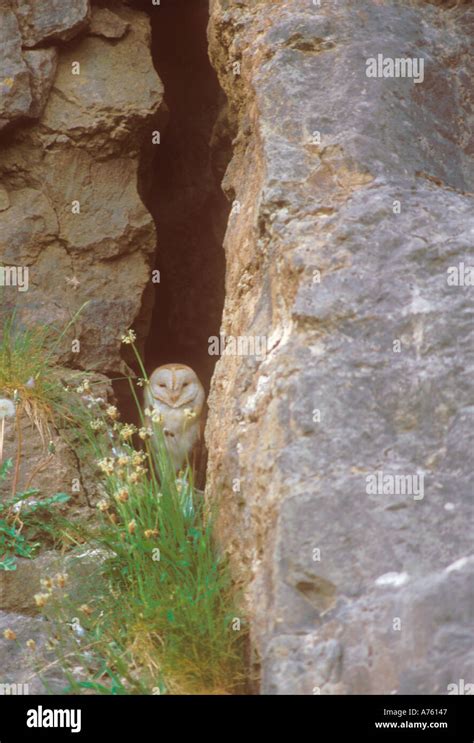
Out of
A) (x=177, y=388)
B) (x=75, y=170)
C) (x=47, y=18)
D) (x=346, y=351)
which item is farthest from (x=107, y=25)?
(x=346, y=351)

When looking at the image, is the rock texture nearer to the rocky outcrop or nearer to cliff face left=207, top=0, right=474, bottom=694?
the rocky outcrop

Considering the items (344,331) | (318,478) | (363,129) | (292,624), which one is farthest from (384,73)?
(292,624)

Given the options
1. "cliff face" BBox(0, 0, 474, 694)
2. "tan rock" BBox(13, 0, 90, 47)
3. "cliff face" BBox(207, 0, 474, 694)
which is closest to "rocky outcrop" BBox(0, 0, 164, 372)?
"tan rock" BBox(13, 0, 90, 47)

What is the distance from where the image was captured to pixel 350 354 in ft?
16.2

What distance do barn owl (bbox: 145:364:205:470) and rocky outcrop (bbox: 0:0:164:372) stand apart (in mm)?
Result: 375

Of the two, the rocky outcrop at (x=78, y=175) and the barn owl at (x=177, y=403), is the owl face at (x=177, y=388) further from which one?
the rocky outcrop at (x=78, y=175)

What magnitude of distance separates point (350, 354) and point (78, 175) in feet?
12.2

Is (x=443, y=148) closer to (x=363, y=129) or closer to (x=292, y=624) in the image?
(x=363, y=129)

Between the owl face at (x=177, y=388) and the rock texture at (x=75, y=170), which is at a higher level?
the rock texture at (x=75, y=170)

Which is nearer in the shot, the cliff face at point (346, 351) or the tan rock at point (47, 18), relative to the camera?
the cliff face at point (346, 351)

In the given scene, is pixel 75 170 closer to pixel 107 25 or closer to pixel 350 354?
pixel 107 25

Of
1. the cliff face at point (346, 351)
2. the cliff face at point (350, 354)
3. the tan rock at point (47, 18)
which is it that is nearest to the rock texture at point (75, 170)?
the tan rock at point (47, 18)

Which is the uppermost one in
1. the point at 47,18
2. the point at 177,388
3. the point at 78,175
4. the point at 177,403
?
the point at 47,18

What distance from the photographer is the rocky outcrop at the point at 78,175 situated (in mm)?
7832
